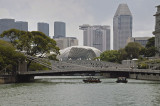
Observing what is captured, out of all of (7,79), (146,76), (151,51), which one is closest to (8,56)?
(7,79)

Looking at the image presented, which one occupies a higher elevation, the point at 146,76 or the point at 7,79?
the point at 146,76

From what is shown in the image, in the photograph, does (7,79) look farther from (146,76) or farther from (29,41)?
(146,76)

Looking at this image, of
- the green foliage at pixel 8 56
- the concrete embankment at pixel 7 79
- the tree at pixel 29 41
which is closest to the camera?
the concrete embankment at pixel 7 79

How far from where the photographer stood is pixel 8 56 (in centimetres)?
11969

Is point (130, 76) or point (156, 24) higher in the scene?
point (156, 24)

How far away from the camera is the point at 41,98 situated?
239 feet

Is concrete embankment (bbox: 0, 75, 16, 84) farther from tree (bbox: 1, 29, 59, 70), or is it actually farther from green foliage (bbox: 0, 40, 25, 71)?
tree (bbox: 1, 29, 59, 70)

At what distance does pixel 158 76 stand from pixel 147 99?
61.0 meters

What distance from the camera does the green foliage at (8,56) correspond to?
11667 centimetres

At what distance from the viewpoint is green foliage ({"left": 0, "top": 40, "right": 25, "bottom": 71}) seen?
117m

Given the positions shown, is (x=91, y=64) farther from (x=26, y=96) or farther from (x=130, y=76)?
(x=26, y=96)

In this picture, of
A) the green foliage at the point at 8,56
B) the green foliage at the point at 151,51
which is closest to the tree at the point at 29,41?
the green foliage at the point at 8,56

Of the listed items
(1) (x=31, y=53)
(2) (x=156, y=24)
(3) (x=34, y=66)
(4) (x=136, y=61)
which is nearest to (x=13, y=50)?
(1) (x=31, y=53)

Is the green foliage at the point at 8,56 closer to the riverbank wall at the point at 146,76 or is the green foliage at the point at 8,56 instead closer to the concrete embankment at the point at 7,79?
the concrete embankment at the point at 7,79
